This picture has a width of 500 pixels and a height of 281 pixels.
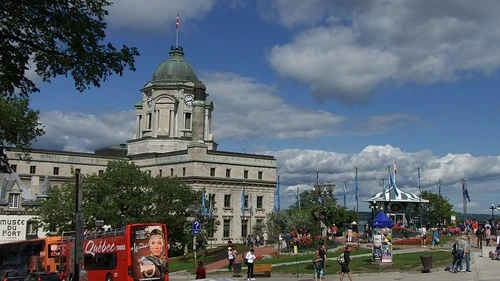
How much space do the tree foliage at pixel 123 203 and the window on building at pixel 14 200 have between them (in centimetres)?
1358

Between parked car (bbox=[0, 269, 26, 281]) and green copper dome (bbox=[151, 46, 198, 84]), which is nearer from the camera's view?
parked car (bbox=[0, 269, 26, 281])

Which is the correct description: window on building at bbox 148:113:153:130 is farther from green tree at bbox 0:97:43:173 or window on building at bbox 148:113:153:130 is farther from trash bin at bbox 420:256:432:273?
trash bin at bbox 420:256:432:273

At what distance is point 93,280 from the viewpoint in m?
33.6

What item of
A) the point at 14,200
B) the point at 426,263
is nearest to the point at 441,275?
the point at 426,263

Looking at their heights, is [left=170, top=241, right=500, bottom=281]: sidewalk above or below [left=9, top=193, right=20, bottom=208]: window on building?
below

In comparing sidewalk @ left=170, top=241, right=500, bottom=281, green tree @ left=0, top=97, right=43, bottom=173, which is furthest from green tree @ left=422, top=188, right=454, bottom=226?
green tree @ left=0, top=97, right=43, bottom=173

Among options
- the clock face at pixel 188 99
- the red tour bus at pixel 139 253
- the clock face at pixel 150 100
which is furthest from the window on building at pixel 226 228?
the red tour bus at pixel 139 253

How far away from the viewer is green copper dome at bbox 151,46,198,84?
349ft

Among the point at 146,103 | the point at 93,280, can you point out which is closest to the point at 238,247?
the point at 93,280

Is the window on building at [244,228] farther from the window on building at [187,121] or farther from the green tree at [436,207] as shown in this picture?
the green tree at [436,207]

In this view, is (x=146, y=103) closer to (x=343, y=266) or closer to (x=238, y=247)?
(x=238, y=247)

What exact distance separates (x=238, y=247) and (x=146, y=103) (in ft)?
163

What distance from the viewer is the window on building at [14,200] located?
78062mm

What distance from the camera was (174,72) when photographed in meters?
107
